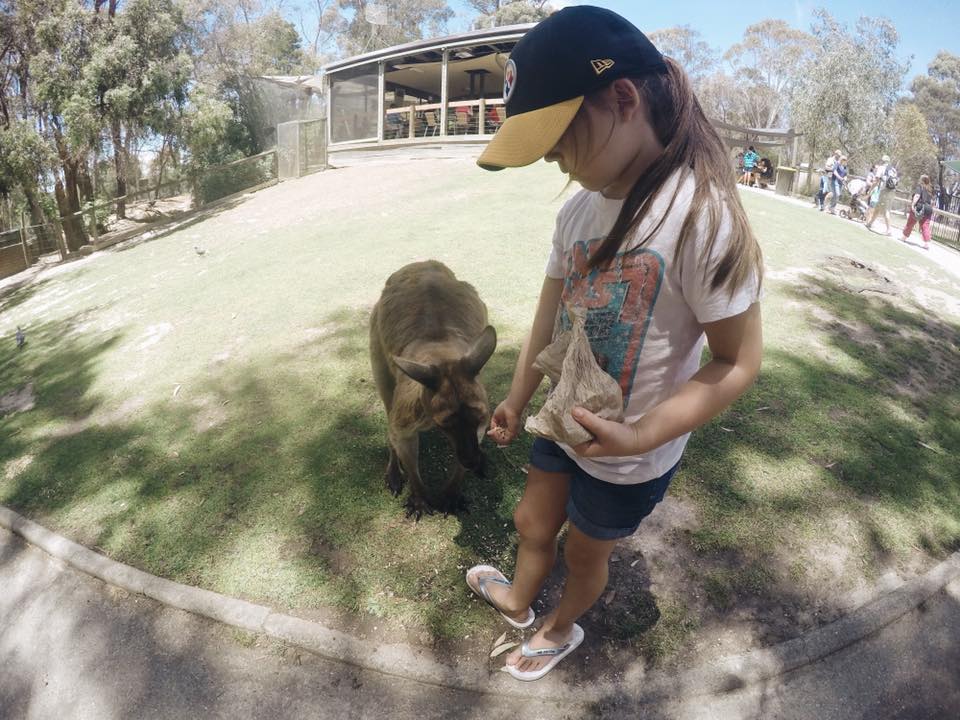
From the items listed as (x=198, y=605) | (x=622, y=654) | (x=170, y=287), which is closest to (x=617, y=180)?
(x=622, y=654)

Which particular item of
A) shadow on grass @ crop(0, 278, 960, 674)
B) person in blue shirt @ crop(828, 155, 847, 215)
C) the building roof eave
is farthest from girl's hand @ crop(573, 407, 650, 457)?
person in blue shirt @ crop(828, 155, 847, 215)

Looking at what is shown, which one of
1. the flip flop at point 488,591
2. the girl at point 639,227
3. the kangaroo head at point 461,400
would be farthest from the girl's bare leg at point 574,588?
the kangaroo head at point 461,400

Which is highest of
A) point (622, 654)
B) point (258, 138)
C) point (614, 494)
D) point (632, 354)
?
point (632, 354)

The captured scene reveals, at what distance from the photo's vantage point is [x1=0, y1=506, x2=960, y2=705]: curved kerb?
2.41 metres

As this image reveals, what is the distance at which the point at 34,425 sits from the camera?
510cm

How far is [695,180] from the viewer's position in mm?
1374

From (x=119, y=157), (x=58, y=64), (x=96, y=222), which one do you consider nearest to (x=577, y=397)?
(x=58, y=64)

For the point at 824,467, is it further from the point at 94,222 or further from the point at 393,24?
the point at 393,24

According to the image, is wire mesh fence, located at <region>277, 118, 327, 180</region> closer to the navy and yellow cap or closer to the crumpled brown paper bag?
the navy and yellow cap

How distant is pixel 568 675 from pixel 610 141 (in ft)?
7.11

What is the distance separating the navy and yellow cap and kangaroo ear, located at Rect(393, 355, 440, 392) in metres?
1.37

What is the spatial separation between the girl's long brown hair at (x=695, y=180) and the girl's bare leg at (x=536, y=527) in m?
0.88

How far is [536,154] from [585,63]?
222 mm

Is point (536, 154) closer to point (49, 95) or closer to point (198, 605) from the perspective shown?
point (198, 605)
